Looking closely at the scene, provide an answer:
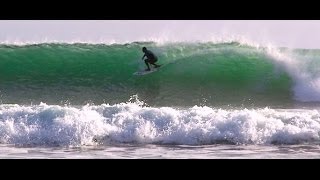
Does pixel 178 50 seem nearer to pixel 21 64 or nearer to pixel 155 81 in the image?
pixel 155 81

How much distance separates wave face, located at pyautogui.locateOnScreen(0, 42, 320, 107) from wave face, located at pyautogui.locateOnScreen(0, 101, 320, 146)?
8.17 feet

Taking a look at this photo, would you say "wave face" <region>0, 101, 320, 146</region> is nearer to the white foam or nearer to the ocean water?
the ocean water

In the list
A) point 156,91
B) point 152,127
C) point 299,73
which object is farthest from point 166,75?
point 152,127

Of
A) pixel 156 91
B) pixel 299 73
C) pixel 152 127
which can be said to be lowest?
pixel 152 127

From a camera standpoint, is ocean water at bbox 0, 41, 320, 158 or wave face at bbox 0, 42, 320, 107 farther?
wave face at bbox 0, 42, 320, 107

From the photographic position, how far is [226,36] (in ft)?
39.8

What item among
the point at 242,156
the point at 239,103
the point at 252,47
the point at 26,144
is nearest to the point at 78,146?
the point at 26,144

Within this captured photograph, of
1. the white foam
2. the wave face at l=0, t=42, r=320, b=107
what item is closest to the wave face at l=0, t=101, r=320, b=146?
the white foam

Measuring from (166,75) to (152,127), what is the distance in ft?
11.5

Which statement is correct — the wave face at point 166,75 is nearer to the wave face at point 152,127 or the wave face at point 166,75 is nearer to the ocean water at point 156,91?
the ocean water at point 156,91

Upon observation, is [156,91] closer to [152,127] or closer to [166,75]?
[166,75]

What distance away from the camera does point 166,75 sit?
12.7 metres

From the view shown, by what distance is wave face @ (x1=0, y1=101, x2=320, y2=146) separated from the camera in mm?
9046

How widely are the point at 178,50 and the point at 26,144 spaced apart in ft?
15.5
